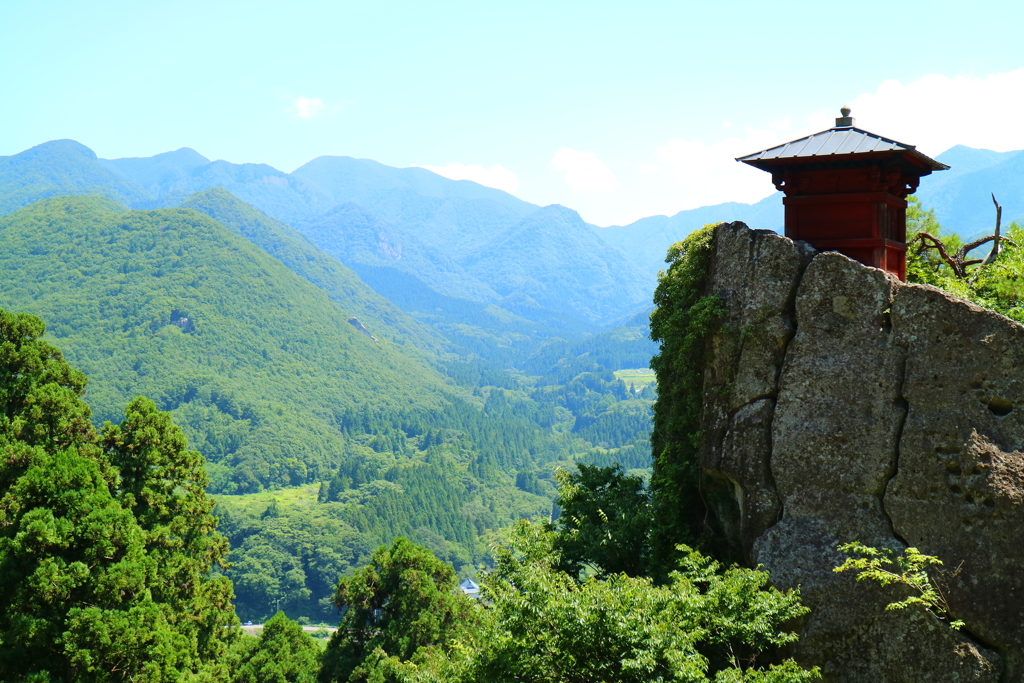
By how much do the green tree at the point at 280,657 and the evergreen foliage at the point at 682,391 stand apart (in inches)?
1081

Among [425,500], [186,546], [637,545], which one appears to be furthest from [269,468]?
[637,545]

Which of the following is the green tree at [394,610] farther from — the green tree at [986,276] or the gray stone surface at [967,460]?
the gray stone surface at [967,460]

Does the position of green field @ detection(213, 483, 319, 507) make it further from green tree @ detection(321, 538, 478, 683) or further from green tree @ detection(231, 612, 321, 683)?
green tree @ detection(321, 538, 478, 683)

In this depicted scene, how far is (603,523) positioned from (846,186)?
29.6ft

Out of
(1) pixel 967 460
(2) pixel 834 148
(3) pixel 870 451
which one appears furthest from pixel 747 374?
(2) pixel 834 148

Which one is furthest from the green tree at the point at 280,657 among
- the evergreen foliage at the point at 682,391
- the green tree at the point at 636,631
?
the green tree at the point at 636,631

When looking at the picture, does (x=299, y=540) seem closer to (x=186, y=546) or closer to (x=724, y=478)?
(x=186, y=546)

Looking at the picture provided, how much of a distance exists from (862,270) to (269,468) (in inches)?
7344

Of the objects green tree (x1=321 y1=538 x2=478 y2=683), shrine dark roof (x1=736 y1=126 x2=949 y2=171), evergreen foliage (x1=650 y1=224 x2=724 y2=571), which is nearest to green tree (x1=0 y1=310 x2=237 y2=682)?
green tree (x1=321 y1=538 x2=478 y2=683)

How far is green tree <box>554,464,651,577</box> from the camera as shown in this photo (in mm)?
17688

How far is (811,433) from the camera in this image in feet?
48.0

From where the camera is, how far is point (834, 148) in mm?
15766

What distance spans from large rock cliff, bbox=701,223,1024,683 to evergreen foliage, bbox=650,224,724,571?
67 centimetres

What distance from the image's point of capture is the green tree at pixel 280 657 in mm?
39062
